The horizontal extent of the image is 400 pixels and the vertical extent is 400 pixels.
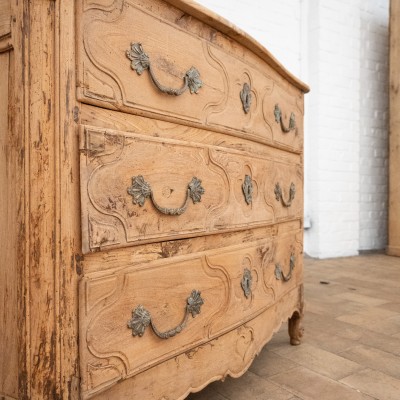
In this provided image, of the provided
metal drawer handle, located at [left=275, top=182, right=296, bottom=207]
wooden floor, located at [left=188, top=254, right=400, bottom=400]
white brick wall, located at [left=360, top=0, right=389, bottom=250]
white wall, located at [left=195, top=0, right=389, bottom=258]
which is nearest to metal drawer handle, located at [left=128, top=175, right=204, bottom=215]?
metal drawer handle, located at [left=275, top=182, right=296, bottom=207]

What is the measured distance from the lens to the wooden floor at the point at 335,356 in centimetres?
123

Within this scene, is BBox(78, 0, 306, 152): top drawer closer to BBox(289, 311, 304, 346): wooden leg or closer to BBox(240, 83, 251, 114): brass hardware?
BBox(240, 83, 251, 114): brass hardware

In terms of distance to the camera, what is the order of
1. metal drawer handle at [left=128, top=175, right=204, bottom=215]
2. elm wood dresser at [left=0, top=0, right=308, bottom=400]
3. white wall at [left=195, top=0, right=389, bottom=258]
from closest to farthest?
elm wood dresser at [left=0, top=0, right=308, bottom=400]
metal drawer handle at [left=128, top=175, right=204, bottom=215]
white wall at [left=195, top=0, right=389, bottom=258]

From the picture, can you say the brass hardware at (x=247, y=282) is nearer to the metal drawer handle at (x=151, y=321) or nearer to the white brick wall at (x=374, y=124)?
the metal drawer handle at (x=151, y=321)

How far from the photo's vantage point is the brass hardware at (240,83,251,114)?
1093mm

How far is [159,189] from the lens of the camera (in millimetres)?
816

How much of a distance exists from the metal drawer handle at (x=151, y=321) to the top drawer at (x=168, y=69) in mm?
411

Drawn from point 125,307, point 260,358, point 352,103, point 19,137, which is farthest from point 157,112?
point 352,103

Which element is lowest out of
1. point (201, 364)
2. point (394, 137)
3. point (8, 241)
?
point (201, 364)

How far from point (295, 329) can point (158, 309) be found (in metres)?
1.01

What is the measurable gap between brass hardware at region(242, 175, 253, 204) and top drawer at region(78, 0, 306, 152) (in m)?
0.13

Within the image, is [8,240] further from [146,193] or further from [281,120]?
[281,120]

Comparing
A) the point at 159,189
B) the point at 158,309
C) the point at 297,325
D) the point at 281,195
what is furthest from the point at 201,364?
the point at 297,325

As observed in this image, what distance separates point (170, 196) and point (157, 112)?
185mm
